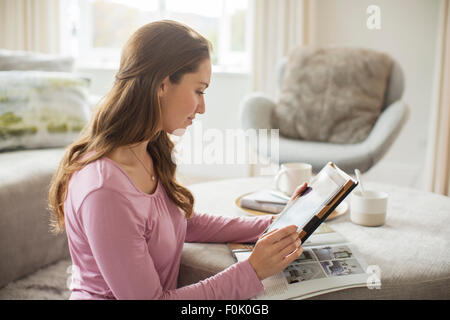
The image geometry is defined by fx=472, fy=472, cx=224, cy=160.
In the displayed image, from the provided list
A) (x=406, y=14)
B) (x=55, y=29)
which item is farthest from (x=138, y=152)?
(x=55, y=29)

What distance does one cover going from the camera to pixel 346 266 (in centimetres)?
98

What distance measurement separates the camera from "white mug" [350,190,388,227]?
121cm

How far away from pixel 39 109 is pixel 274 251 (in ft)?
5.24

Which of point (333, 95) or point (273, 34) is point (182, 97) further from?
point (273, 34)

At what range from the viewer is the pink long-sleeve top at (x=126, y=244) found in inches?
→ 31.2

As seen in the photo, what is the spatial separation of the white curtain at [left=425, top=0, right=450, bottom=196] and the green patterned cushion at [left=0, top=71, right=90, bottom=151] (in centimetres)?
214

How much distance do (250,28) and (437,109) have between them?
1.38 meters

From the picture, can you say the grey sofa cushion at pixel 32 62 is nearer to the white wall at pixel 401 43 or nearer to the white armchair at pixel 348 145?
the white armchair at pixel 348 145

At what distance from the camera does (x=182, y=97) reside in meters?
0.95

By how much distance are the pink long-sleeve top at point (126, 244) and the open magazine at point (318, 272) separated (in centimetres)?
6

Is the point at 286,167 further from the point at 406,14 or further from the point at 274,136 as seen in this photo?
the point at 406,14

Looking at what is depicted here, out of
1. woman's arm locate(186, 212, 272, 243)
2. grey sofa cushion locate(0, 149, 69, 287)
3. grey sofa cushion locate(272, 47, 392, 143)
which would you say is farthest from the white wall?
woman's arm locate(186, 212, 272, 243)

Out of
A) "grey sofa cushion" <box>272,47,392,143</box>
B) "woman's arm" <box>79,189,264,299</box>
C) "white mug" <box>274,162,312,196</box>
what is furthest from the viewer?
"grey sofa cushion" <box>272,47,392,143</box>

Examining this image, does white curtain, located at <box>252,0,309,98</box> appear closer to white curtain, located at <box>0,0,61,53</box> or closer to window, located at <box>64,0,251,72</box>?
window, located at <box>64,0,251,72</box>
